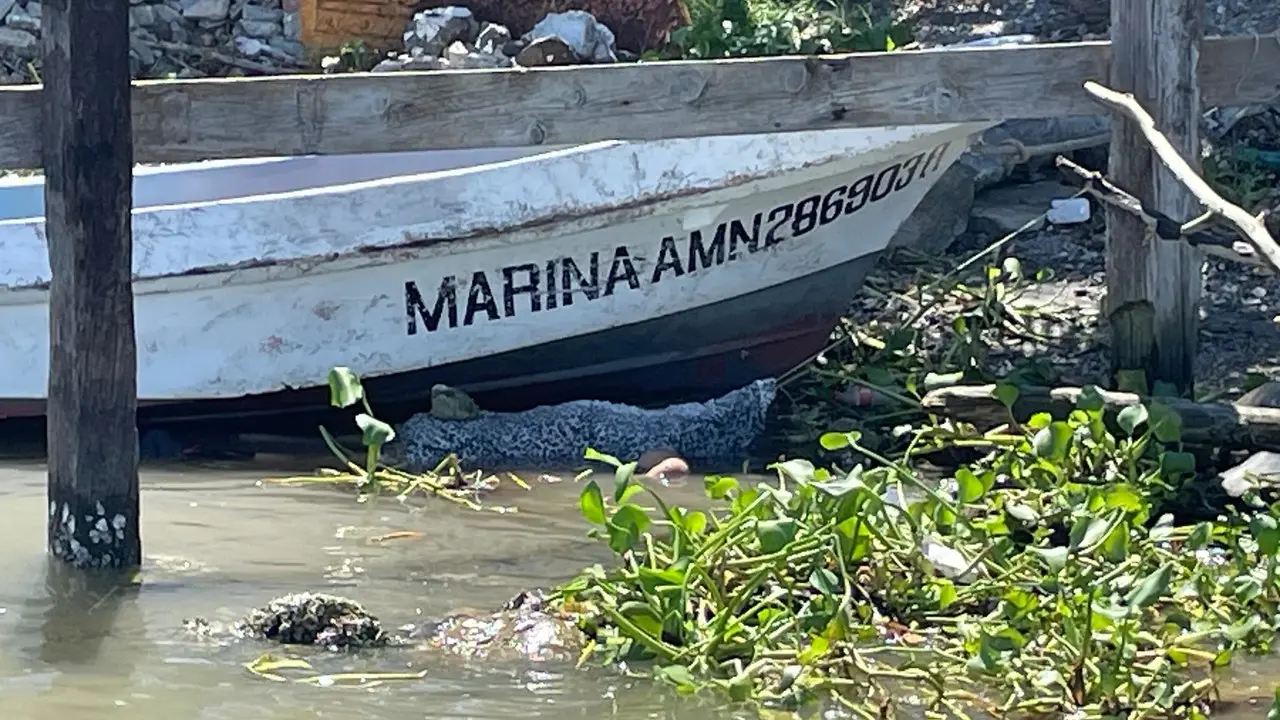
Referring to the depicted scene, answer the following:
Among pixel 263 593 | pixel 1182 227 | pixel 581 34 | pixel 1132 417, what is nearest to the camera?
pixel 1182 227

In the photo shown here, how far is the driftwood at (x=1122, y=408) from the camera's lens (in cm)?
586

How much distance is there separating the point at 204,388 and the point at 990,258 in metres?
3.90

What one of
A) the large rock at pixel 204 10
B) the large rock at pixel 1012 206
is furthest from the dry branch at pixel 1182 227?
the large rock at pixel 204 10

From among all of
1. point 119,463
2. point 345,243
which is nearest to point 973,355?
point 345,243

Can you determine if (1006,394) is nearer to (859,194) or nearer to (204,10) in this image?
(859,194)

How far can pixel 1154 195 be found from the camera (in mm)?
6375

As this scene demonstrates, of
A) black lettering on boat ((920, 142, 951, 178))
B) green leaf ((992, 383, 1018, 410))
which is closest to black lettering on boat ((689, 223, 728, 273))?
black lettering on boat ((920, 142, 951, 178))

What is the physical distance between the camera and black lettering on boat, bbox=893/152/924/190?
7729 millimetres

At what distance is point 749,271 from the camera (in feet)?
25.5

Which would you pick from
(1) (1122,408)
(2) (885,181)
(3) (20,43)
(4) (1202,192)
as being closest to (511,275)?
(2) (885,181)

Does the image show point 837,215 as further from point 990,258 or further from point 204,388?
point 204,388

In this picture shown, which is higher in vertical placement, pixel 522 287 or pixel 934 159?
pixel 934 159

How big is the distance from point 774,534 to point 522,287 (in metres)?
3.09

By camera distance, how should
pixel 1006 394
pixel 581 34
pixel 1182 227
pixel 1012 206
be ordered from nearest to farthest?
pixel 1182 227
pixel 1006 394
pixel 1012 206
pixel 581 34
